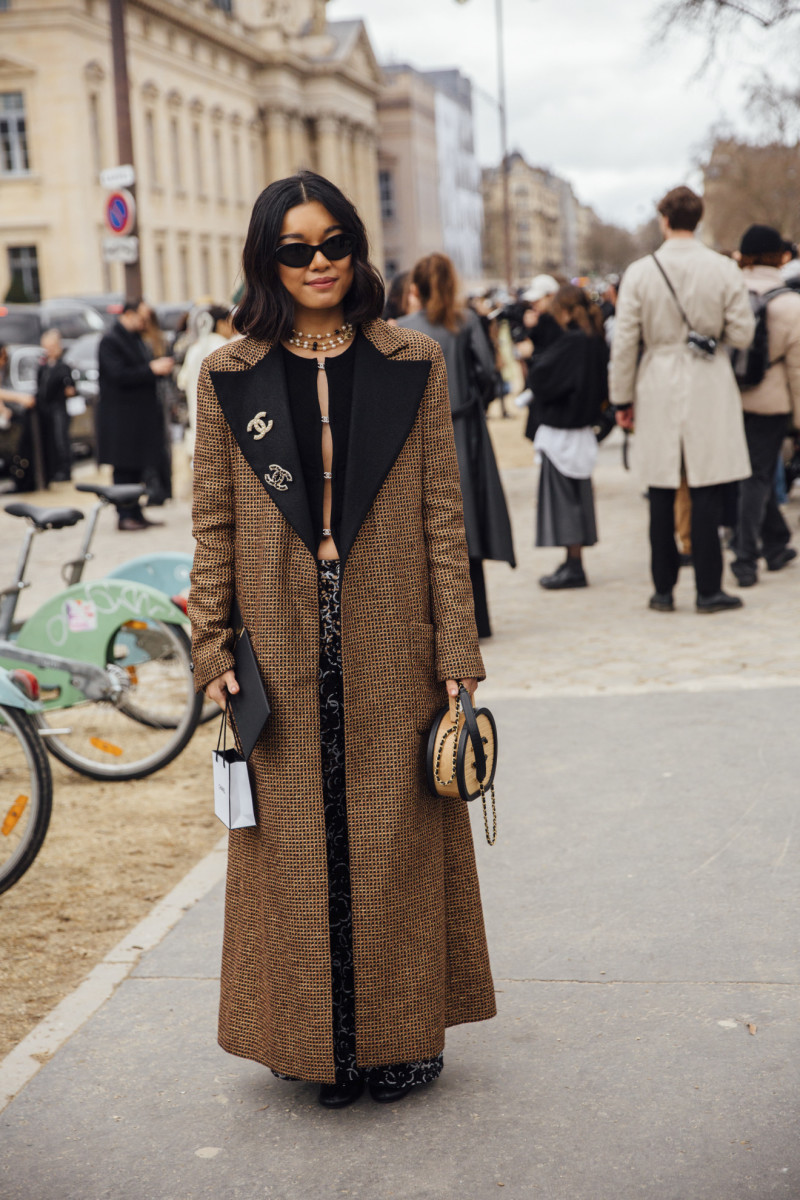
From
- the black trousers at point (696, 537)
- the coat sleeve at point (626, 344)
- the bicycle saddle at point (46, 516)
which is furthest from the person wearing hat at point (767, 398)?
the bicycle saddle at point (46, 516)

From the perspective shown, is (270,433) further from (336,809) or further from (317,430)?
(336,809)

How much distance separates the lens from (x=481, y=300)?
2808cm

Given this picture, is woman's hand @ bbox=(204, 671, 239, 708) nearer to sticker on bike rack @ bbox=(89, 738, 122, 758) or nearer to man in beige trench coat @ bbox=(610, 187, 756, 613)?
sticker on bike rack @ bbox=(89, 738, 122, 758)

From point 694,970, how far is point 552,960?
14.7 inches

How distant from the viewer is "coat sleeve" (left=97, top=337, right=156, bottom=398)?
13.4 meters

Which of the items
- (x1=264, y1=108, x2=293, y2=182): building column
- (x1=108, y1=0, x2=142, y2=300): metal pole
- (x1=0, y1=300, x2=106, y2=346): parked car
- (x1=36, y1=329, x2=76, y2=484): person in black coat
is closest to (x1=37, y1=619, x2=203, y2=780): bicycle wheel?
(x1=36, y1=329, x2=76, y2=484): person in black coat

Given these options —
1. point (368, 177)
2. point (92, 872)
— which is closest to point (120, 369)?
point (92, 872)

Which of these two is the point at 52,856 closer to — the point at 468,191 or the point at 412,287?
the point at 412,287

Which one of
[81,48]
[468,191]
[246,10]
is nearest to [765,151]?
[81,48]

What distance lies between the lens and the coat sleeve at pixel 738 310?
807 centimetres

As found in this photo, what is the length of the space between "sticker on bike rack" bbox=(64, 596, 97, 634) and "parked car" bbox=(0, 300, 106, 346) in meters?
19.0

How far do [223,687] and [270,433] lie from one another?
0.55m

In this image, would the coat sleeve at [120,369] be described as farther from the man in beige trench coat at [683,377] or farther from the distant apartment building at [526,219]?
the distant apartment building at [526,219]

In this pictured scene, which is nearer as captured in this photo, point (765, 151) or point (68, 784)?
point (68, 784)
